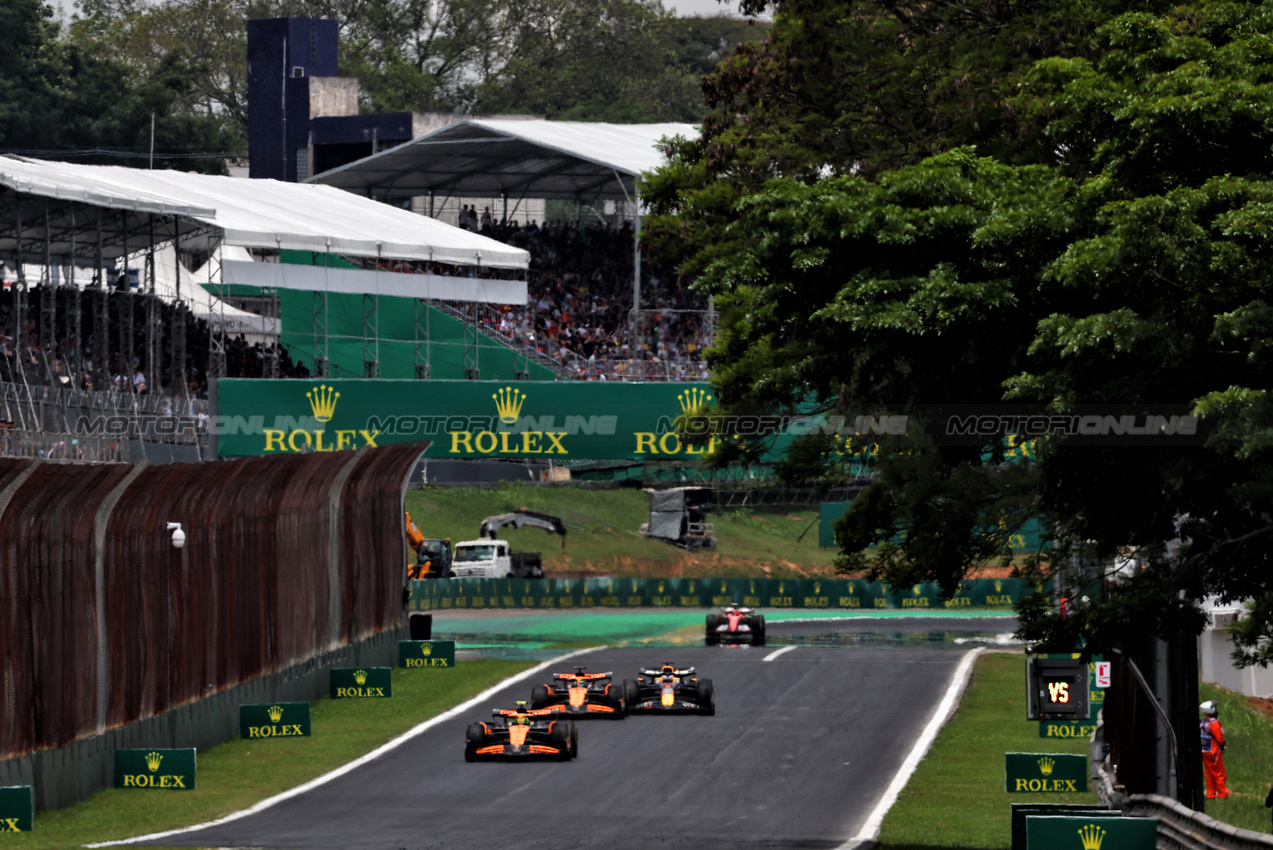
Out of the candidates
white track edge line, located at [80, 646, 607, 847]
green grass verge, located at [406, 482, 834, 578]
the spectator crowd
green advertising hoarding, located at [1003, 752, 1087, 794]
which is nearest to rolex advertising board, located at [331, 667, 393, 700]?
white track edge line, located at [80, 646, 607, 847]

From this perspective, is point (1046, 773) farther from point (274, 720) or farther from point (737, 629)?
point (737, 629)

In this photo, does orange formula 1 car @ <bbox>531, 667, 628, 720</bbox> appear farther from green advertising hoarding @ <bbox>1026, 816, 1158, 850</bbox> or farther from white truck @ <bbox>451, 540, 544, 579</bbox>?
white truck @ <bbox>451, 540, 544, 579</bbox>

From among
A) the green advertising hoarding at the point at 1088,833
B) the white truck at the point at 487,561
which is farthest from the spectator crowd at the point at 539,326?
the green advertising hoarding at the point at 1088,833

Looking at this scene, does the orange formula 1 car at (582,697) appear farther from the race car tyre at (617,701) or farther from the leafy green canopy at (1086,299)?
the leafy green canopy at (1086,299)

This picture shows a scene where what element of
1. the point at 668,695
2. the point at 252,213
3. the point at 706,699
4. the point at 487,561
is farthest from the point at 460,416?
the point at 706,699

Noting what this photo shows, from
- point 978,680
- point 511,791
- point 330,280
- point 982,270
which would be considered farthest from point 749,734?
point 330,280

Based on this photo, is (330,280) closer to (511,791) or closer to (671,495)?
(671,495)

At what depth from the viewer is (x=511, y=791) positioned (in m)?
21.5

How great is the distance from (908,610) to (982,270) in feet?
121

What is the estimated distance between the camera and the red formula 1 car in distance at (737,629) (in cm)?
3941

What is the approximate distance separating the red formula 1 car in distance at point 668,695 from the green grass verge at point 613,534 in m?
24.8

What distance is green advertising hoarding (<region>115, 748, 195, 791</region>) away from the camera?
67.8 feet

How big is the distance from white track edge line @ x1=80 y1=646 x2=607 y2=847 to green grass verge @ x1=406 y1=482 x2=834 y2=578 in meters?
17.0

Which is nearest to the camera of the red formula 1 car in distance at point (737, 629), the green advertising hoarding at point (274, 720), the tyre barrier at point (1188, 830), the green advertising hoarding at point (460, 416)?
the tyre barrier at point (1188, 830)
